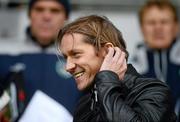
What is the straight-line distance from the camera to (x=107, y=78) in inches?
90.4


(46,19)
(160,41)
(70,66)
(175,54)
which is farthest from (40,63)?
(70,66)

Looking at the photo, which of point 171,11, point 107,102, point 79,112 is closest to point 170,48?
point 171,11

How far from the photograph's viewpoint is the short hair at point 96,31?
7.81ft

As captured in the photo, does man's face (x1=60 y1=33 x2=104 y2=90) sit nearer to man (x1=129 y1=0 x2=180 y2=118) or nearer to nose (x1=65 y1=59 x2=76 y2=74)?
nose (x1=65 y1=59 x2=76 y2=74)

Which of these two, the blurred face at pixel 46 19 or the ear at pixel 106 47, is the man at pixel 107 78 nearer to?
the ear at pixel 106 47

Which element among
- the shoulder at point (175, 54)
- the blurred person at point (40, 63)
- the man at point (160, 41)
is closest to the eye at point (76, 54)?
the blurred person at point (40, 63)

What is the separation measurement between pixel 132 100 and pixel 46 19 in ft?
6.96

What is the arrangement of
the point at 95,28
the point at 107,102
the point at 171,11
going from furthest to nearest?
the point at 171,11
the point at 95,28
the point at 107,102

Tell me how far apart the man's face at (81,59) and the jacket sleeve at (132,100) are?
8cm

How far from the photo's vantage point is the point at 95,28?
241 centimetres

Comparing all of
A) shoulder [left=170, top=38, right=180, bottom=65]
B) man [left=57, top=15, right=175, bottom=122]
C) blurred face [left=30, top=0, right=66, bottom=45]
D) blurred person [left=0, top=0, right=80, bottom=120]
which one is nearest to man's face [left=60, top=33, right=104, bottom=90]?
man [left=57, top=15, right=175, bottom=122]

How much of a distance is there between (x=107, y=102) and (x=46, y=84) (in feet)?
6.23

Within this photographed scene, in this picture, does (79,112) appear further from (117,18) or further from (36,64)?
(117,18)

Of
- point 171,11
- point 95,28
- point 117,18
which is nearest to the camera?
point 95,28
